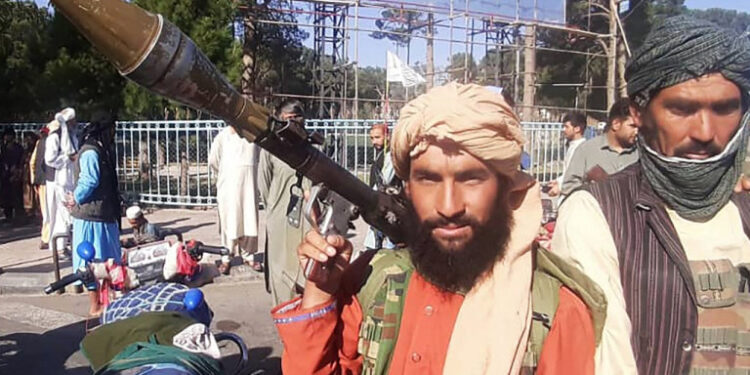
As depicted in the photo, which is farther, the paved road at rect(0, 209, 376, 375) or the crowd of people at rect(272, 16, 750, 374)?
the paved road at rect(0, 209, 376, 375)

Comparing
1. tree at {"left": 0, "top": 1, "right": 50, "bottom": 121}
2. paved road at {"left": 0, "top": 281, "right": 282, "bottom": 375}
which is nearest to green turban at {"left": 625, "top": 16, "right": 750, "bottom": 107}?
paved road at {"left": 0, "top": 281, "right": 282, "bottom": 375}

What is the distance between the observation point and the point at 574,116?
23.7ft

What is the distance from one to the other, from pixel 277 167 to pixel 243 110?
295 centimetres

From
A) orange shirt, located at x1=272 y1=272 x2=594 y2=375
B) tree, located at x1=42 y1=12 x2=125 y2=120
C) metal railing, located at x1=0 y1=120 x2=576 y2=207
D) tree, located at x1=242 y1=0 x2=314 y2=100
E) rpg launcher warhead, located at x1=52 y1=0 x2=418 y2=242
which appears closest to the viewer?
rpg launcher warhead, located at x1=52 y1=0 x2=418 y2=242

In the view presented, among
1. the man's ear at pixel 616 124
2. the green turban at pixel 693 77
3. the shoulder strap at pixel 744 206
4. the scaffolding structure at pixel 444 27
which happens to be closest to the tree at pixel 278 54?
the scaffolding structure at pixel 444 27

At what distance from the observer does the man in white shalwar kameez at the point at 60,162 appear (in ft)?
24.1

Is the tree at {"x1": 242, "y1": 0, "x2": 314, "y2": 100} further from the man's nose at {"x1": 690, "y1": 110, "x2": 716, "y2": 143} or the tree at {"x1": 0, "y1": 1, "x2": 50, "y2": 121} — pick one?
the man's nose at {"x1": 690, "y1": 110, "x2": 716, "y2": 143}

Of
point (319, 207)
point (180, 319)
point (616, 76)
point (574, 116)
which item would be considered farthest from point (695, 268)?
point (616, 76)

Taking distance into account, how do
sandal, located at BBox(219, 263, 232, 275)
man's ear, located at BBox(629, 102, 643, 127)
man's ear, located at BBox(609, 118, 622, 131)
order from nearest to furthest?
1. man's ear, located at BBox(629, 102, 643, 127)
2. man's ear, located at BBox(609, 118, 622, 131)
3. sandal, located at BBox(219, 263, 232, 275)

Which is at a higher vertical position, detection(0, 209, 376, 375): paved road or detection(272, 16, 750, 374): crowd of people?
detection(272, 16, 750, 374): crowd of people

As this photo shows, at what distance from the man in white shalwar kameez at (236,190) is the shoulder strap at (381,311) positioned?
5414 mm

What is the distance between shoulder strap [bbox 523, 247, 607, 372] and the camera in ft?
5.06

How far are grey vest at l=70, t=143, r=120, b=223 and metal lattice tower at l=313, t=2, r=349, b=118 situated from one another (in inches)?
484

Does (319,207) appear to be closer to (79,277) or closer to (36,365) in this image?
(79,277)
